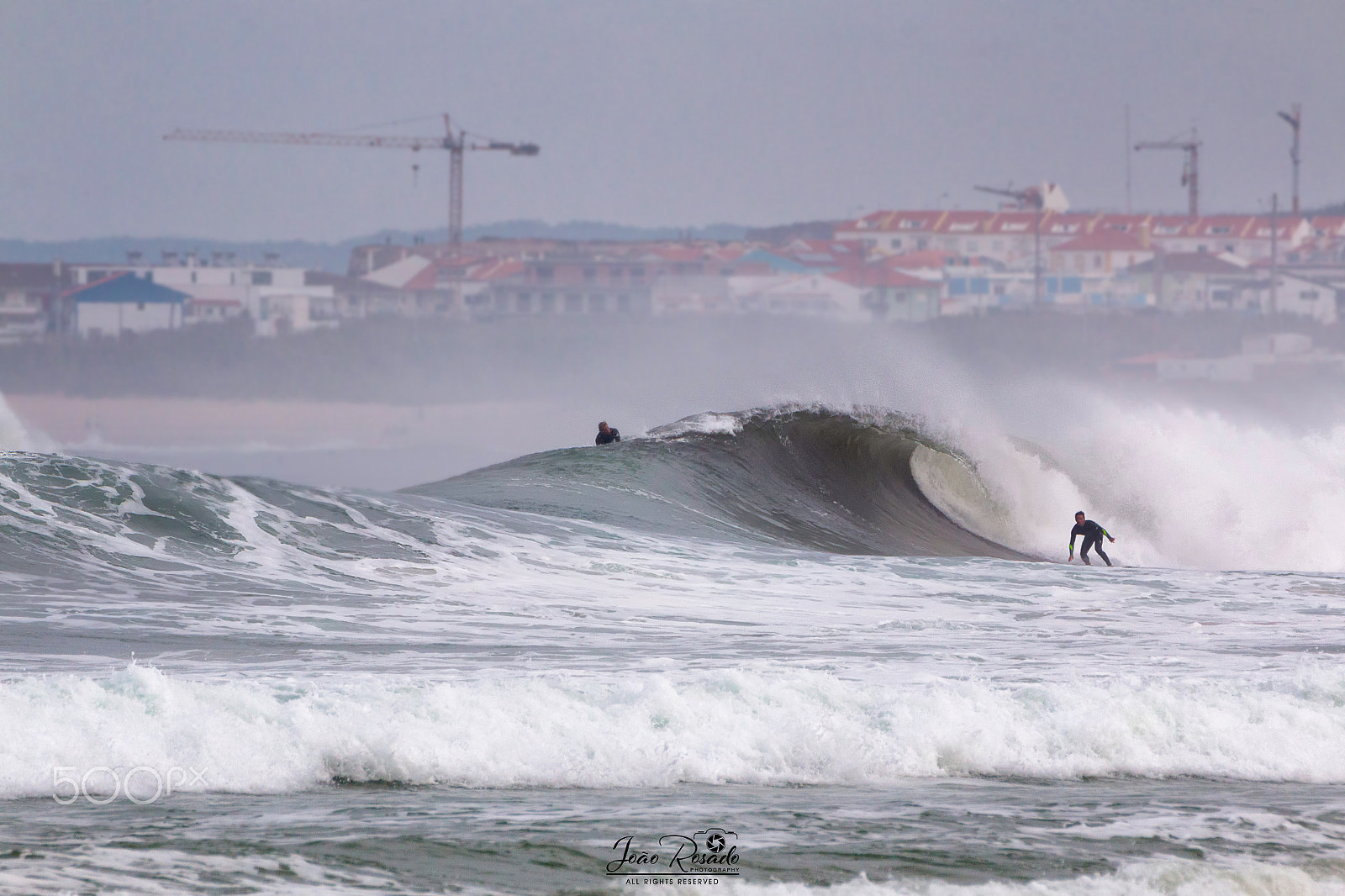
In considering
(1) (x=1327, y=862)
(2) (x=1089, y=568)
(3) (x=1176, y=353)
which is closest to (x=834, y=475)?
(2) (x=1089, y=568)

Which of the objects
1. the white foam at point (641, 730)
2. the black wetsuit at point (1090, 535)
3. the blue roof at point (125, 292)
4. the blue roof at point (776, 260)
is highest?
the blue roof at point (776, 260)

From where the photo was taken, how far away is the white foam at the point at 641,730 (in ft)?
22.2

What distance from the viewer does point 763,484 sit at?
19.5 m

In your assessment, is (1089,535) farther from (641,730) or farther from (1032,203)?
(1032,203)

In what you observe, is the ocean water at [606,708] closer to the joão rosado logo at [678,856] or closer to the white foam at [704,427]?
the joão rosado logo at [678,856]

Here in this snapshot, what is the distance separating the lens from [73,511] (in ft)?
41.6

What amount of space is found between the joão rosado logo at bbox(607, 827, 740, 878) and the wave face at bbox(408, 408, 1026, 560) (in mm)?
9608

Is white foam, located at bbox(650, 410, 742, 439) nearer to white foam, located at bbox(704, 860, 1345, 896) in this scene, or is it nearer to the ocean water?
the ocean water

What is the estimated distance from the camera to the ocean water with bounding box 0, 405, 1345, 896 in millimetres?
5797

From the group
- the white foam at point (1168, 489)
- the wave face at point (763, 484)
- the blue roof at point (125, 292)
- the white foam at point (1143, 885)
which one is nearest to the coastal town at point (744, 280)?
the blue roof at point (125, 292)

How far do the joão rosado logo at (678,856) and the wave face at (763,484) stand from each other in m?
9.61

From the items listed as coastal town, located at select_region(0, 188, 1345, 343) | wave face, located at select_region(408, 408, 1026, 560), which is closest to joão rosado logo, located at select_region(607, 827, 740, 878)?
wave face, located at select_region(408, 408, 1026, 560)

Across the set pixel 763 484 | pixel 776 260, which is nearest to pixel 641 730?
pixel 763 484

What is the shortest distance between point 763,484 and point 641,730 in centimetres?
1235
